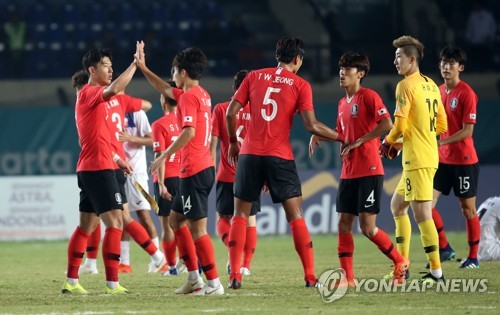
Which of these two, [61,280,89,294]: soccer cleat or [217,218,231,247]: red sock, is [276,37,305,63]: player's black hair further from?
[61,280,89,294]: soccer cleat

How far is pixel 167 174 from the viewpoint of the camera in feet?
42.0

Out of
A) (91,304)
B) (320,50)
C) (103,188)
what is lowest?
(91,304)

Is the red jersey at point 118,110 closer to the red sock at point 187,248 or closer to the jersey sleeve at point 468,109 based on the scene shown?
the red sock at point 187,248

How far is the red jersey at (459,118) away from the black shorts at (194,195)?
3832 mm

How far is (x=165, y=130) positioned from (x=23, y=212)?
23.5 feet

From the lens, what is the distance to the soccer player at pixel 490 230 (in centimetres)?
1365

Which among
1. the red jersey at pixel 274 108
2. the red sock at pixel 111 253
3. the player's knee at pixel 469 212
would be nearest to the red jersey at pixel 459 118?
the player's knee at pixel 469 212

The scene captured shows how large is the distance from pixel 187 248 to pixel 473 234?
4147 millimetres

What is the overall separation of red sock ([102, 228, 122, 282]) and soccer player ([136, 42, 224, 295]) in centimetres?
54

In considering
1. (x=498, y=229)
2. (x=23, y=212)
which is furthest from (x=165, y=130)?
(x=23, y=212)

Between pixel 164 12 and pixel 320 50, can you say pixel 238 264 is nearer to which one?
pixel 320 50

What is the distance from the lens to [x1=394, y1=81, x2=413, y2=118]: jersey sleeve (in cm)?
1019

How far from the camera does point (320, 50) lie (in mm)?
23375

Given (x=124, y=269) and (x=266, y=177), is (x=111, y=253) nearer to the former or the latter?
(x=266, y=177)
